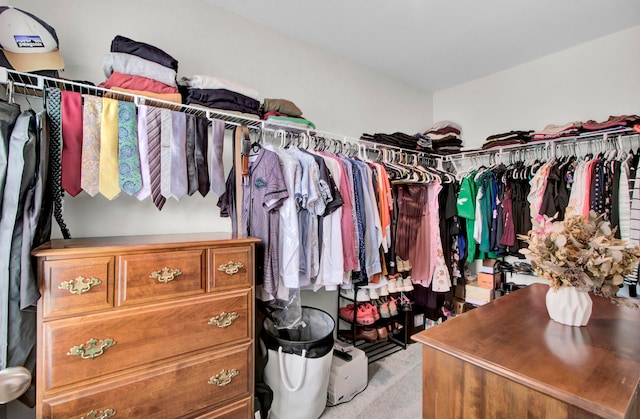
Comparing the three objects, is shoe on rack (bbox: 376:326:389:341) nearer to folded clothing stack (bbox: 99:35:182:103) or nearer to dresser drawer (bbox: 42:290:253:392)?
dresser drawer (bbox: 42:290:253:392)

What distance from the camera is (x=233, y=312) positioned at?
1463 mm

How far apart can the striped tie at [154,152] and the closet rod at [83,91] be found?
0.45ft

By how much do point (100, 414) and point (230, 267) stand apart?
2.42 ft

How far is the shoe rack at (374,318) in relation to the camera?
245 cm

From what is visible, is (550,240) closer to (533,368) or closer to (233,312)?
(533,368)

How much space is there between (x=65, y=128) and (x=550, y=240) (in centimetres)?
212

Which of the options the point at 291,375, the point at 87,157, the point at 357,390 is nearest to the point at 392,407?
the point at 357,390

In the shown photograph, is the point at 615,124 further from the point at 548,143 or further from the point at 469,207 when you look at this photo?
the point at 469,207

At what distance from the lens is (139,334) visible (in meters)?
1.22

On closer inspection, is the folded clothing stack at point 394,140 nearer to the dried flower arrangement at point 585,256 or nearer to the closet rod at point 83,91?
the closet rod at point 83,91

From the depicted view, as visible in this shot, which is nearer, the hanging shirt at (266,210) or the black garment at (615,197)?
the hanging shirt at (266,210)

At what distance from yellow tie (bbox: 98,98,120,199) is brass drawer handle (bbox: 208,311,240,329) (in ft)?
2.47

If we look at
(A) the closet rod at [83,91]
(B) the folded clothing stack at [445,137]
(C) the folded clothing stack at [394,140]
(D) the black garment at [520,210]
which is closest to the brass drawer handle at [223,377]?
(A) the closet rod at [83,91]

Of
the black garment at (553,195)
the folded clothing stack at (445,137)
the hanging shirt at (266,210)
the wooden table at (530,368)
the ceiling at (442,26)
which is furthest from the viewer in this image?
the folded clothing stack at (445,137)
